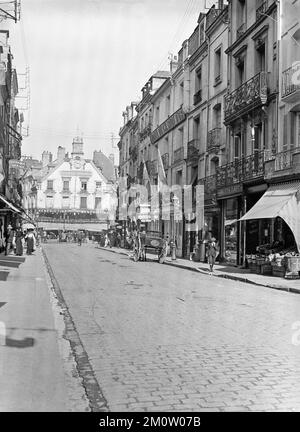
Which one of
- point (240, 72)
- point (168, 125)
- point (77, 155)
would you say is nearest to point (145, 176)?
point (168, 125)

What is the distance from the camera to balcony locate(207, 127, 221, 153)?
2702 cm

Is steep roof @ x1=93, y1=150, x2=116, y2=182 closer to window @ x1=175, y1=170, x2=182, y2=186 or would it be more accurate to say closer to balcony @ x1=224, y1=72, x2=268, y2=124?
window @ x1=175, y1=170, x2=182, y2=186

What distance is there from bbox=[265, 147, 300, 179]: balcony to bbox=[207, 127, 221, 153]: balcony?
690 cm

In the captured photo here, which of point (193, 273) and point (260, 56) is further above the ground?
point (260, 56)

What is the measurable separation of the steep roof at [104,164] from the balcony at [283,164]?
62.7 metres

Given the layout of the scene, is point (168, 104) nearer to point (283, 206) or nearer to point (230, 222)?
point (230, 222)

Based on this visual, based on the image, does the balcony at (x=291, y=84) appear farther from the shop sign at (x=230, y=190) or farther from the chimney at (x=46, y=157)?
the chimney at (x=46, y=157)

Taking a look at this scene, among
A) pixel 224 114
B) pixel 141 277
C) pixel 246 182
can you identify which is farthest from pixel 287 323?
pixel 224 114

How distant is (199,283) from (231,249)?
865 centimetres

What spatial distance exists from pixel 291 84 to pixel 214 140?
8548 mm

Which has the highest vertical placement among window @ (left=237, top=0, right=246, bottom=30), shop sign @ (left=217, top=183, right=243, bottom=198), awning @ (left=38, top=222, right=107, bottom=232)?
window @ (left=237, top=0, right=246, bottom=30)

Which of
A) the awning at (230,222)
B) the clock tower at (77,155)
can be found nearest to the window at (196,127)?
the awning at (230,222)

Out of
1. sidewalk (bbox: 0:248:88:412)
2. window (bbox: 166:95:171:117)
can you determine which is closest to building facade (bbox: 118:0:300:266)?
window (bbox: 166:95:171:117)

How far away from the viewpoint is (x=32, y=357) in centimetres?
617
